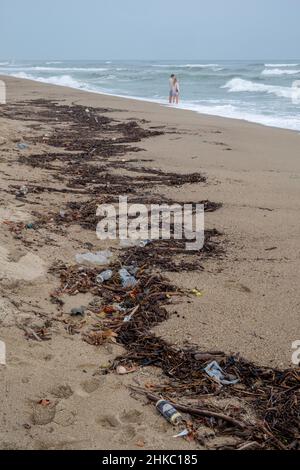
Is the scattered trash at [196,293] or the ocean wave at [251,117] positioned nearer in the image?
the scattered trash at [196,293]

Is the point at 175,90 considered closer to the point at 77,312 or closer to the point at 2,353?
the point at 77,312

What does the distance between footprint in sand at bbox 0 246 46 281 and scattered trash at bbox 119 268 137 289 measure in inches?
25.1

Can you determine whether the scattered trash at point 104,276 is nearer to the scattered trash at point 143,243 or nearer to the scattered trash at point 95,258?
the scattered trash at point 95,258

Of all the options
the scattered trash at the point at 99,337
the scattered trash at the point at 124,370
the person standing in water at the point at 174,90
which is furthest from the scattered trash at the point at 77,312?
the person standing in water at the point at 174,90

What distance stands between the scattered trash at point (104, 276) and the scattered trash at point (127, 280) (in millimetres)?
93

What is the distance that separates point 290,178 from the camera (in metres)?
7.12

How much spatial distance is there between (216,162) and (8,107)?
9.11 meters

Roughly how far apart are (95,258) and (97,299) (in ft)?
2.35

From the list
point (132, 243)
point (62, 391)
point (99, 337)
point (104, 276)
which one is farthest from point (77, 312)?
point (132, 243)

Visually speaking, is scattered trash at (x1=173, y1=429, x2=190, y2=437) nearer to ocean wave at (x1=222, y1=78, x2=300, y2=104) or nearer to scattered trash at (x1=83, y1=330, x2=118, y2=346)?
scattered trash at (x1=83, y1=330, x2=118, y2=346)

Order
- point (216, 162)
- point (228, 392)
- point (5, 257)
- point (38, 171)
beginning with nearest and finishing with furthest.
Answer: point (228, 392)
point (5, 257)
point (38, 171)
point (216, 162)

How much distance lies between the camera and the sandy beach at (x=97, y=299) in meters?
2.35
